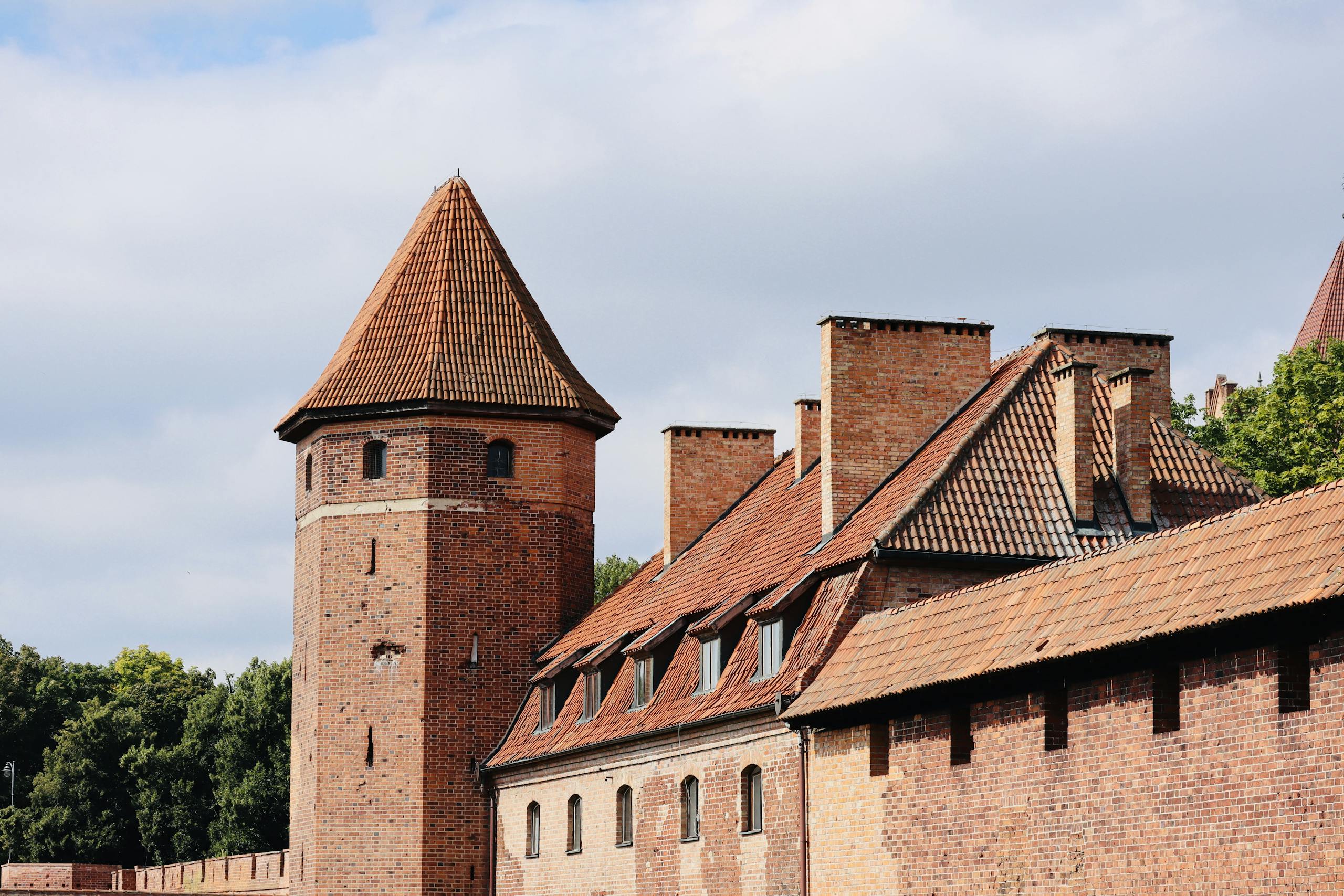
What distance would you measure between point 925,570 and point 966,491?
1.24m

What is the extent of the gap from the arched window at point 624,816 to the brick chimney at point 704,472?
23.9 feet

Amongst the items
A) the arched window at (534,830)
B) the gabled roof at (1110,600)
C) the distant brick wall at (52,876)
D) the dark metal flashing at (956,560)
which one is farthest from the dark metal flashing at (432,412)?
the distant brick wall at (52,876)

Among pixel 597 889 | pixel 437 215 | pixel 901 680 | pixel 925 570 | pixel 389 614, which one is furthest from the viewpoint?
pixel 437 215

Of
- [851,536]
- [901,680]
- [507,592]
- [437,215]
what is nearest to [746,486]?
[507,592]

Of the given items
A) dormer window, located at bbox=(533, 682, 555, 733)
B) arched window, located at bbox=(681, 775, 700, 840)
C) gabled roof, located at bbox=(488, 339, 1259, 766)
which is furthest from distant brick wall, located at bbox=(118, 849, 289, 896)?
arched window, located at bbox=(681, 775, 700, 840)

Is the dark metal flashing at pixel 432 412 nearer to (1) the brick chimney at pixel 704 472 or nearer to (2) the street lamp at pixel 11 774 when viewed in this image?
(1) the brick chimney at pixel 704 472

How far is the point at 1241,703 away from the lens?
1614 cm

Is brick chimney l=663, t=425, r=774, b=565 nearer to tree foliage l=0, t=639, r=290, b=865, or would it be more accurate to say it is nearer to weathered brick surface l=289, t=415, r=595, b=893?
weathered brick surface l=289, t=415, r=595, b=893

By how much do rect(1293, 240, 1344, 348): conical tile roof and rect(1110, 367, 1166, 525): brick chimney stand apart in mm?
39137

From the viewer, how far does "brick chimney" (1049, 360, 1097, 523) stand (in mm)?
25891

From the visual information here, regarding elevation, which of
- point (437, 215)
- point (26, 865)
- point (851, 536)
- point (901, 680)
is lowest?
point (26, 865)

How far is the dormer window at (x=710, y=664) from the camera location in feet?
89.8

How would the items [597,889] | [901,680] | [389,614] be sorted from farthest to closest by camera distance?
[389,614]
[597,889]
[901,680]

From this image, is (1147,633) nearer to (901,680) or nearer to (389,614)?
(901,680)
